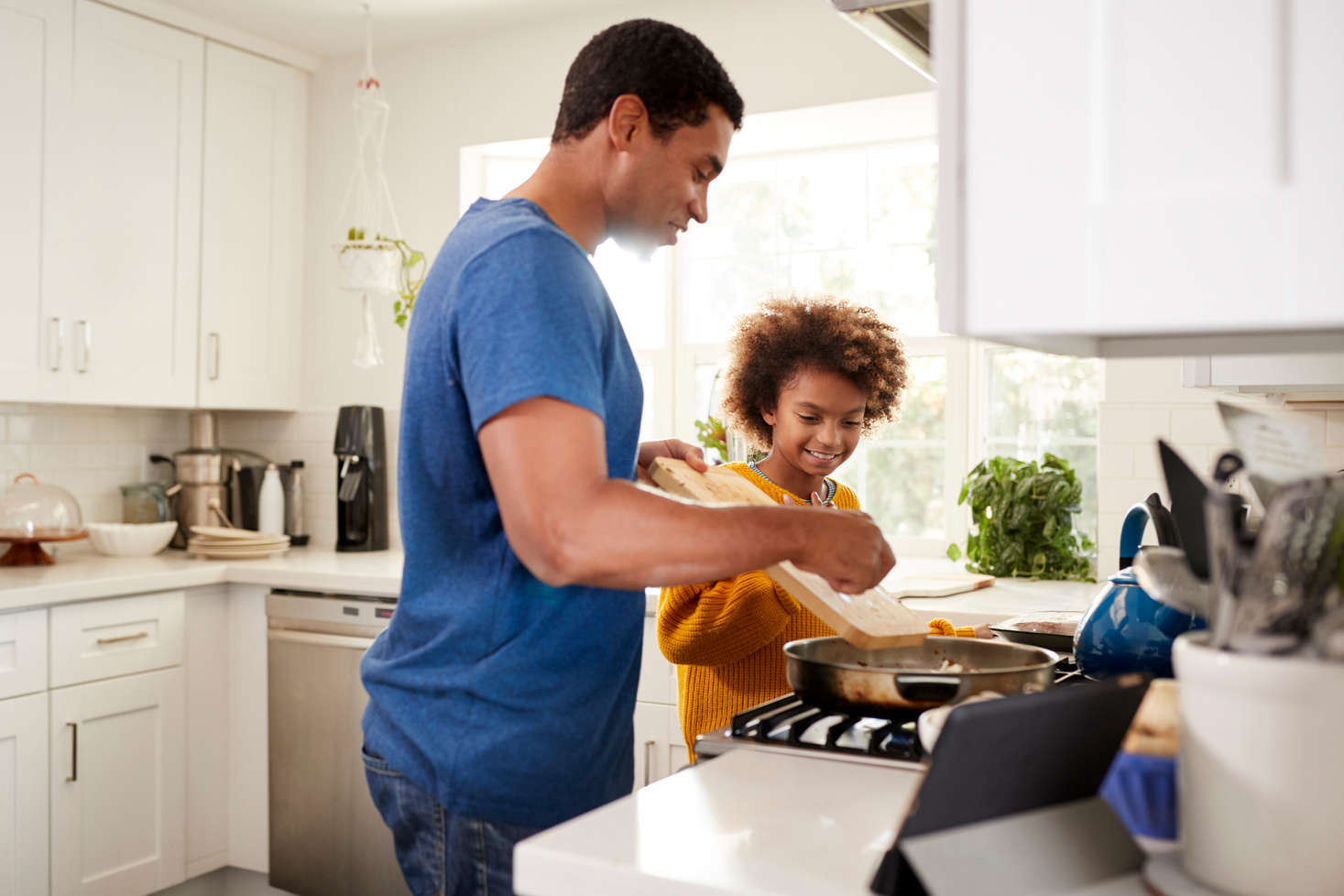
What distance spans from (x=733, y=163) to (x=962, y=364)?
1.01 metres

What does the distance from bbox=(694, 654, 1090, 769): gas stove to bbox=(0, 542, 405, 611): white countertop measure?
73.4 inches

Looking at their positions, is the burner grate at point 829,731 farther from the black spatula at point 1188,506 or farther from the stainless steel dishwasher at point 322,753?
the stainless steel dishwasher at point 322,753

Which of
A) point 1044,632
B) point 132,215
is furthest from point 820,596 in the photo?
point 132,215

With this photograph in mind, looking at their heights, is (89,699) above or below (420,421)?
below

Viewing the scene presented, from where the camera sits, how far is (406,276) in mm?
3682

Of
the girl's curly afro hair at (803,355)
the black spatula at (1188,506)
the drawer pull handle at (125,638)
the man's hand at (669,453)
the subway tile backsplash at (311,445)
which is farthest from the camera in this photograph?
the subway tile backsplash at (311,445)

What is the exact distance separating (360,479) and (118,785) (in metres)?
1.11

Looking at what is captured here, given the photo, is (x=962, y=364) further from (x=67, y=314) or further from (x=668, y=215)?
(x=67, y=314)

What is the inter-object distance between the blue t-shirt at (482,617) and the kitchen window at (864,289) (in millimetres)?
2065

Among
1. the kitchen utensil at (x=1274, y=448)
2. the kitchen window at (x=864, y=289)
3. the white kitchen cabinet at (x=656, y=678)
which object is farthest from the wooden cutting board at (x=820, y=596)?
the kitchen window at (x=864, y=289)

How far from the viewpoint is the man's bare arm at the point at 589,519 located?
41.4 inches

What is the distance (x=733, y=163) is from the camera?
3793 millimetres

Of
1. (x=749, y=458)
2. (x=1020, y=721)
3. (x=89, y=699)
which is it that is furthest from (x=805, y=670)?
(x=89, y=699)

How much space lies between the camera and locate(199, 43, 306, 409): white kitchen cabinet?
3648 millimetres
